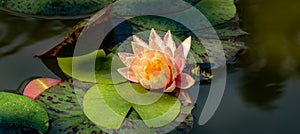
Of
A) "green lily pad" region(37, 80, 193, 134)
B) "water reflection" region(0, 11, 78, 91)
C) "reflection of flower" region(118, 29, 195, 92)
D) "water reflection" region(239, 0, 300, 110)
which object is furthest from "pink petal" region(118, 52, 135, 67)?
"water reflection" region(239, 0, 300, 110)

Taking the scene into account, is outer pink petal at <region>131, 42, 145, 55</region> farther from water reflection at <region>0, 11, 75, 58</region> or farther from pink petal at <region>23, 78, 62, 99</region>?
water reflection at <region>0, 11, 75, 58</region>

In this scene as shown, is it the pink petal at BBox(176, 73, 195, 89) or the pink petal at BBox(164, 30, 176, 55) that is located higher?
the pink petal at BBox(164, 30, 176, 55)

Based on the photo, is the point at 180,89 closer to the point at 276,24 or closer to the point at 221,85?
the point at 221,85

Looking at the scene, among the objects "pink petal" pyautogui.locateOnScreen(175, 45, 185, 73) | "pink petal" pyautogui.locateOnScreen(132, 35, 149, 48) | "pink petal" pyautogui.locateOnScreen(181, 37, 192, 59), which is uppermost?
"pink petal" pyautogui.locateOnScreen(132, 35, 149, 48)

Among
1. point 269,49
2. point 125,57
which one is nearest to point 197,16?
point 269,49

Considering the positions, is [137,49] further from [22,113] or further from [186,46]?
[22,113]

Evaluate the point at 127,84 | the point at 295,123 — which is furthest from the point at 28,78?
the point at 295,123
